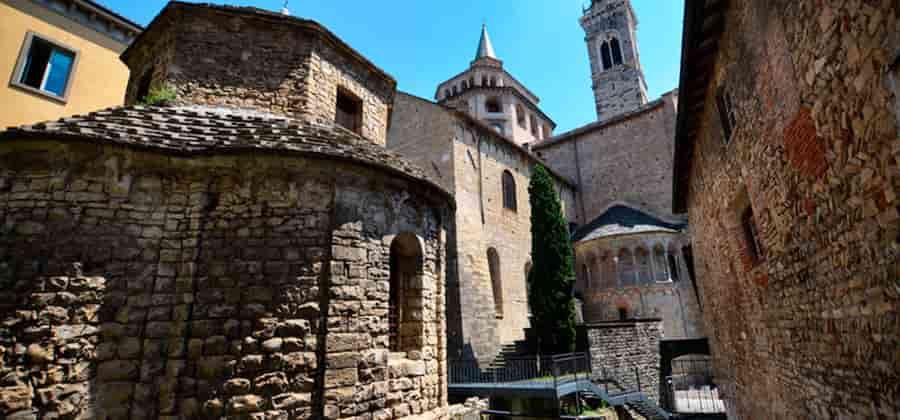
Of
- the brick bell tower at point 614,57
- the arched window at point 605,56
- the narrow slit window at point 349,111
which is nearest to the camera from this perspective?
the narrow slit window at point 349,111

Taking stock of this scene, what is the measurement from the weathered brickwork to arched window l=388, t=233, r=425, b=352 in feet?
26.6

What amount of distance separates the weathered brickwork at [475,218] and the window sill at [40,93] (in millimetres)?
11199

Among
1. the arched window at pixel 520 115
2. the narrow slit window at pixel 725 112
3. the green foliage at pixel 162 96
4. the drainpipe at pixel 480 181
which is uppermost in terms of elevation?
the arched window at pixel 520 115

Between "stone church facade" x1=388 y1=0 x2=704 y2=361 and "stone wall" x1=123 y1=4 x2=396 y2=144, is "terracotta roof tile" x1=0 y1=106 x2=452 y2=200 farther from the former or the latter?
"stone church facade" x1=388 y1=0 x2=704 y2=361

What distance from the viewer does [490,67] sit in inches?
1383

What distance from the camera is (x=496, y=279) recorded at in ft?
59.5

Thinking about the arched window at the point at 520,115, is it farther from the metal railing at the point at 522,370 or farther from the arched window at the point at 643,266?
the metal railing at the point at 522,370

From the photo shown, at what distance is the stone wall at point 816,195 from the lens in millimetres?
2848

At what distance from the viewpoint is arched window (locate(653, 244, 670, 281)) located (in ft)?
64.8

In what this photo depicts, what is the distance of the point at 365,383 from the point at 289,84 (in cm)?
576

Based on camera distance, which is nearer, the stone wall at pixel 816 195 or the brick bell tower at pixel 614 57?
the stone wall at pixel 816 195

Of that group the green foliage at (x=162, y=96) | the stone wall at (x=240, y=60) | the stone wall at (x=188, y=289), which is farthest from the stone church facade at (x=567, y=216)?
the green foliage at (x=162, y=96)

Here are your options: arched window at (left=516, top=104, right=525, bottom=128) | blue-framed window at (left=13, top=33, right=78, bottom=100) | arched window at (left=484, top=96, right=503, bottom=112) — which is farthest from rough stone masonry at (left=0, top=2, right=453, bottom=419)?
arched window at (left=516, top=104, right=525, bottom=128)

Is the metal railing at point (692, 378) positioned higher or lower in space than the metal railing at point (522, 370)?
lower
